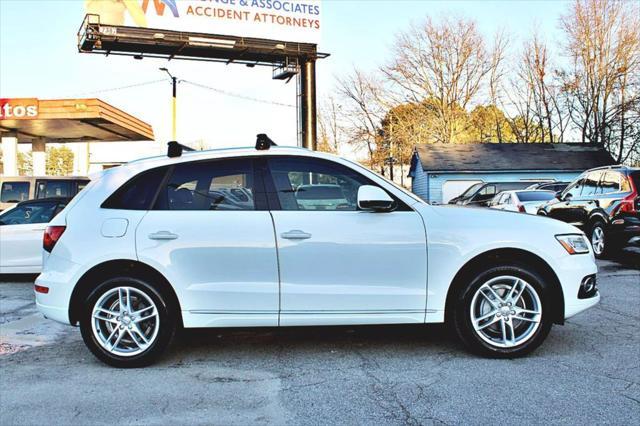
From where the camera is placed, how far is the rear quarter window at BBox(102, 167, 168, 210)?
4.46m

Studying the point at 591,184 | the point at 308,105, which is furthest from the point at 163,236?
the point at 308,105

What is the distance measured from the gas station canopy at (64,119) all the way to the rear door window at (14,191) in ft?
37.2

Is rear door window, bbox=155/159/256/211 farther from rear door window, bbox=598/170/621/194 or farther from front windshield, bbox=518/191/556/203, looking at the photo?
front windshield, bbox=518/191/556/203

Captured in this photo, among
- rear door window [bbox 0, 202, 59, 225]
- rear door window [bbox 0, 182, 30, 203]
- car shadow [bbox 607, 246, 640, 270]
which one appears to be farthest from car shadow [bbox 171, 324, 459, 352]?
rear door window [bbox 0, 182, 30, 203]

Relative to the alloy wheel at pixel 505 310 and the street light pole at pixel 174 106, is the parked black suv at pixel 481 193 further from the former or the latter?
the street light pole at pixel 174 106

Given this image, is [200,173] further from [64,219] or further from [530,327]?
[530,327]

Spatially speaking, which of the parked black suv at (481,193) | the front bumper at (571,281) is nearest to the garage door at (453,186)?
the parked black suv at (481,193)

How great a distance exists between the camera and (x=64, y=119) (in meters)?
23.7

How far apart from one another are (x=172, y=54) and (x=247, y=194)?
2695 cm

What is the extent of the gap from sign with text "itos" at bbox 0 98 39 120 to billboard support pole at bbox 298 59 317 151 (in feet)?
42.6

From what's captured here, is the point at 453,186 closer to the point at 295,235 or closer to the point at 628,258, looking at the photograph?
the point at 628,258

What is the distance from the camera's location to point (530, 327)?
448cm

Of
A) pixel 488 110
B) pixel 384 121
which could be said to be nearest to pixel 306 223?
pixel 384 121

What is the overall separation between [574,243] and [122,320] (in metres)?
3.78
